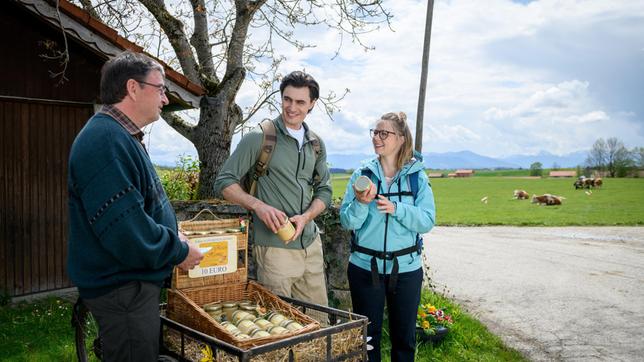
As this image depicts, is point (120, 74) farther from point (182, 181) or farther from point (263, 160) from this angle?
point (182, 181)

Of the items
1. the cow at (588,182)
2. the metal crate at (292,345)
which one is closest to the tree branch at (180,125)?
the metal crate at (292,345)

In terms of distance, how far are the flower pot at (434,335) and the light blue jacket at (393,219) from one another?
2132 millimetres

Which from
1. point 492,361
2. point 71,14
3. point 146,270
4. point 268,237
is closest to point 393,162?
point 268,237

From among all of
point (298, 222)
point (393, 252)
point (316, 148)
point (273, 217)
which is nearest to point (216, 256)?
point (273, 217)

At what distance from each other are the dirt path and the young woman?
98.3 inches

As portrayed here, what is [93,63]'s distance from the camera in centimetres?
773

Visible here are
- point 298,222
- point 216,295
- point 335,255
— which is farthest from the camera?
point 335,255

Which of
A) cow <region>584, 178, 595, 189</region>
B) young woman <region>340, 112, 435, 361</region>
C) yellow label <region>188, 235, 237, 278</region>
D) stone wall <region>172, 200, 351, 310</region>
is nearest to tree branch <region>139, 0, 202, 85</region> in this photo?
stone wall <region>172, 200, 351, 310</region>

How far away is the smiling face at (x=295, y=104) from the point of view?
12.1ft

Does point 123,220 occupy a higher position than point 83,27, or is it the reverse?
point 83,27

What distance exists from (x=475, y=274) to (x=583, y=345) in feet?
13.2

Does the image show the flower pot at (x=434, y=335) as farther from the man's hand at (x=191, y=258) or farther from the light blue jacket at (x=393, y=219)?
the man's hand at (x=191, y=258)

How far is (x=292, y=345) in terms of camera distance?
2.44 m

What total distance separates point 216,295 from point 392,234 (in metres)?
1.31
